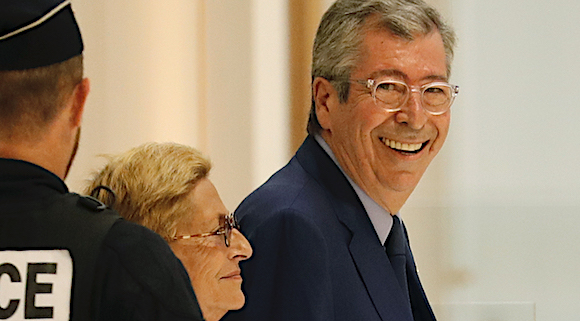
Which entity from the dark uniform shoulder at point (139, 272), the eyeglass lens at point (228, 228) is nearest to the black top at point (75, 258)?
the dark uniform shoulder at point (139, 272)

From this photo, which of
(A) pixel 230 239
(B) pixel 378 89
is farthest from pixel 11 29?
(B) pixel 378 89

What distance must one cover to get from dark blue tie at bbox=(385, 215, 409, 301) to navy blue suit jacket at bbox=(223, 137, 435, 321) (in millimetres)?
62

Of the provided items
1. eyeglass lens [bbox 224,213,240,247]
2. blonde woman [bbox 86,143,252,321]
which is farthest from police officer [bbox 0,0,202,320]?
eyeglass lens [bbox 224,213,240,247]

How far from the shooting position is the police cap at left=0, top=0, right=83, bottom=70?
3.04 feet

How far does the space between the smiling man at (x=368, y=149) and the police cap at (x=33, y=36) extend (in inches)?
24.1

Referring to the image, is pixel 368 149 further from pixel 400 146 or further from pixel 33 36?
pixel 33 36

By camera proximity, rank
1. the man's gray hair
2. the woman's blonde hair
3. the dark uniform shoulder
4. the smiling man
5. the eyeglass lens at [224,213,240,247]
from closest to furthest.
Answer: the dark uniform shoulder → the woman's blonde hair → the eyeglass lens at [224,213,240,247] → the smiling man → the man's gray hair

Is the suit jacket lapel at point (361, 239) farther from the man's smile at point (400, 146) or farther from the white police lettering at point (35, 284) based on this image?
the white police lettering at point (35, 284)

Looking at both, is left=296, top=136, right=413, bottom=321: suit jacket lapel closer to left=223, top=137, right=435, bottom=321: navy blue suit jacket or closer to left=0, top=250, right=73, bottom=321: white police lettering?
left=223, top=137, right=435, bottom=321: navy blue suit jacket

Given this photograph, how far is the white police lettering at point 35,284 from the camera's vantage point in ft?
2.89

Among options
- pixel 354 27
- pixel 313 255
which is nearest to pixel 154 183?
pixel 313 255

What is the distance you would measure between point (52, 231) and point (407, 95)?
943 mm

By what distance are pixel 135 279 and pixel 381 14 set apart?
96cm

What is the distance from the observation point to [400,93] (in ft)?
5.47
